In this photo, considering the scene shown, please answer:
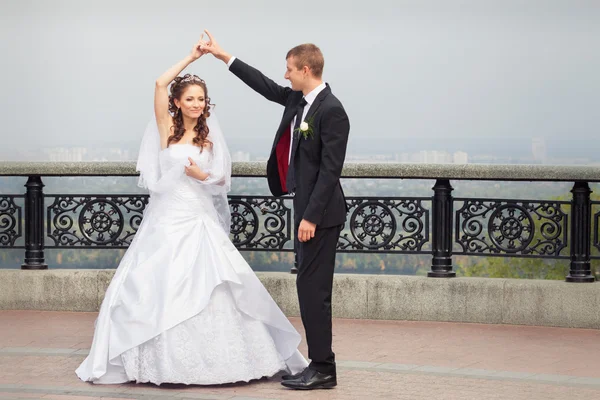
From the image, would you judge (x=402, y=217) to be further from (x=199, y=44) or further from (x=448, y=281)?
(x=199, y=44)

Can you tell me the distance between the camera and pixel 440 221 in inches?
359

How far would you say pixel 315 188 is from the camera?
6.30 metres

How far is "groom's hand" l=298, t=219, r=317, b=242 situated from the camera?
20.7 ft

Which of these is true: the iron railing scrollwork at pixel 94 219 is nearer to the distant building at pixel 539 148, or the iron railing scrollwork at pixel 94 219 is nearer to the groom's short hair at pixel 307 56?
the groom's short hair at pixel 307 56

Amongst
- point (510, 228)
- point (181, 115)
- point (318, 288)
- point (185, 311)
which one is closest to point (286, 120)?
point (181, 115)

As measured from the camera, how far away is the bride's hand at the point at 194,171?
22.8 ft

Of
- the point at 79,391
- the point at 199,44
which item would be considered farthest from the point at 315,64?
the point at 79,391

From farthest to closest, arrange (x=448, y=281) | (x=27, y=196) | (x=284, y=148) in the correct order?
(x=27, y=196)
(x=448, y=281)
(x=284, y=148)

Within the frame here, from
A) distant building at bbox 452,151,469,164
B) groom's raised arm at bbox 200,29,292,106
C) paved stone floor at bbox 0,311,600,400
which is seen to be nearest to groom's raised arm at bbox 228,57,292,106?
groom's raised arm at bbox 200,29,292,106

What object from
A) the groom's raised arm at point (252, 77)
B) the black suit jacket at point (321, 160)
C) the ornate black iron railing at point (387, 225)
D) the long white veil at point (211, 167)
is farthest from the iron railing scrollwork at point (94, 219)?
the black suit jacket at point (321, 160)

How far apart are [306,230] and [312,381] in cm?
98

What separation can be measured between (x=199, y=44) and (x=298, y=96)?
787 millimetres

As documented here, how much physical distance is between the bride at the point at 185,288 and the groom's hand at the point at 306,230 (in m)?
0.65

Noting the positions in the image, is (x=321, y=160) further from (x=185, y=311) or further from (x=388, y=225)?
(x=388, y=225)
